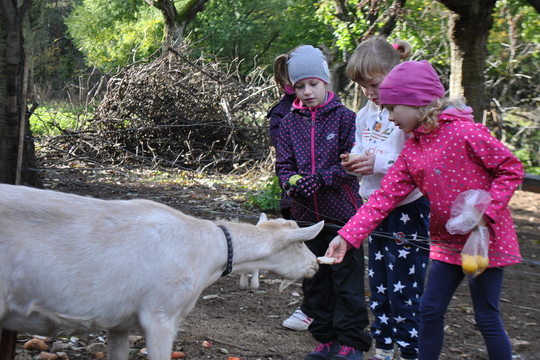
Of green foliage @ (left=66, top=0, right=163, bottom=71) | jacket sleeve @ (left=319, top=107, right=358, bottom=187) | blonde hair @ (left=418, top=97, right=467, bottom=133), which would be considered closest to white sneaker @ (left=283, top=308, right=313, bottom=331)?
jacket sleeve @ (left=319, top=107, right=358, bottom=187)

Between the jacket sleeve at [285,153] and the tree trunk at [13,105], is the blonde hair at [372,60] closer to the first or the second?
the jacket sleeve at [285,153]

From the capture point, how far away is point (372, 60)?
139 inches

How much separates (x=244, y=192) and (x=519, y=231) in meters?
4.21

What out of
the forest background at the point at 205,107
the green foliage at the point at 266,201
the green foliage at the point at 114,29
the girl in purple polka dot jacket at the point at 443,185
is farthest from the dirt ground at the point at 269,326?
the green foliage at the point at 114,29

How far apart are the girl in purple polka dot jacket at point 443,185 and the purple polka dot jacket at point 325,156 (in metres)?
0.50

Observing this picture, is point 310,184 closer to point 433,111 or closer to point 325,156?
point 325,156

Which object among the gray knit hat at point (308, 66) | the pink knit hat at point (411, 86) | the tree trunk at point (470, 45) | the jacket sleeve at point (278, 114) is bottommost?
the jacket sleeve at point (278, 114)

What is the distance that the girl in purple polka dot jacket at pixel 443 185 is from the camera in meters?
Answer: 2.79

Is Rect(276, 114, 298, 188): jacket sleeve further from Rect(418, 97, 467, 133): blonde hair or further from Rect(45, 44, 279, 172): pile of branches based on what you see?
Rect(45, 44, 279, 172): pile of branches

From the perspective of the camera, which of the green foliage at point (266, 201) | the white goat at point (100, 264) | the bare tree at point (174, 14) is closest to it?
the white goat at point (100, 264)

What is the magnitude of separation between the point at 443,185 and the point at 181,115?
8.98 m

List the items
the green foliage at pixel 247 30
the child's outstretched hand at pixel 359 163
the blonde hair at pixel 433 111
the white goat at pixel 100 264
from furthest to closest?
the green foliage at pixel 247 30 → the child's outstretched hand at pixel 359 163 → the blonde hair at pixel 433 111 → the white goat at pixel 100 264

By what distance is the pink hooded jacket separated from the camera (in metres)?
2.74

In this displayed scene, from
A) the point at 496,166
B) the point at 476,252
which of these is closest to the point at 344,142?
the point at 496,166
